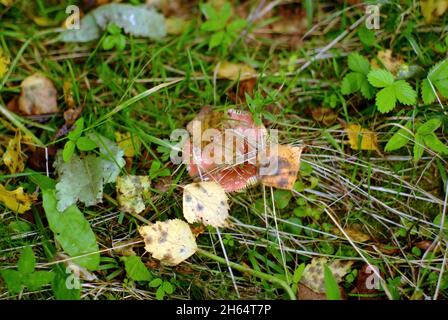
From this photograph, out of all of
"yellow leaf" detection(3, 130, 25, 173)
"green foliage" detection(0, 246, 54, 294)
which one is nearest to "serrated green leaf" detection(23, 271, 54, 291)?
"green foliage" detection(0, 246, 54, 294)

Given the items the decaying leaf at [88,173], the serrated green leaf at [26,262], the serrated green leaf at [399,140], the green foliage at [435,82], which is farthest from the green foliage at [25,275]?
the green foliage at [435,82]

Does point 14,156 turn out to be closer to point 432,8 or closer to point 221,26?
point 221,26

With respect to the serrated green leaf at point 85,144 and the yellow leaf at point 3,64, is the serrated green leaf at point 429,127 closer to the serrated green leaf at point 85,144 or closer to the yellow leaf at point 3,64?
the serrated green leaf at point 85,144

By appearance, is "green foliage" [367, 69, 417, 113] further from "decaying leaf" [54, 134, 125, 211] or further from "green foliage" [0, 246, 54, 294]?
"green foliage" [0, 246, 54, 294]

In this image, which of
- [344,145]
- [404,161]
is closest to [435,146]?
[404,161]
